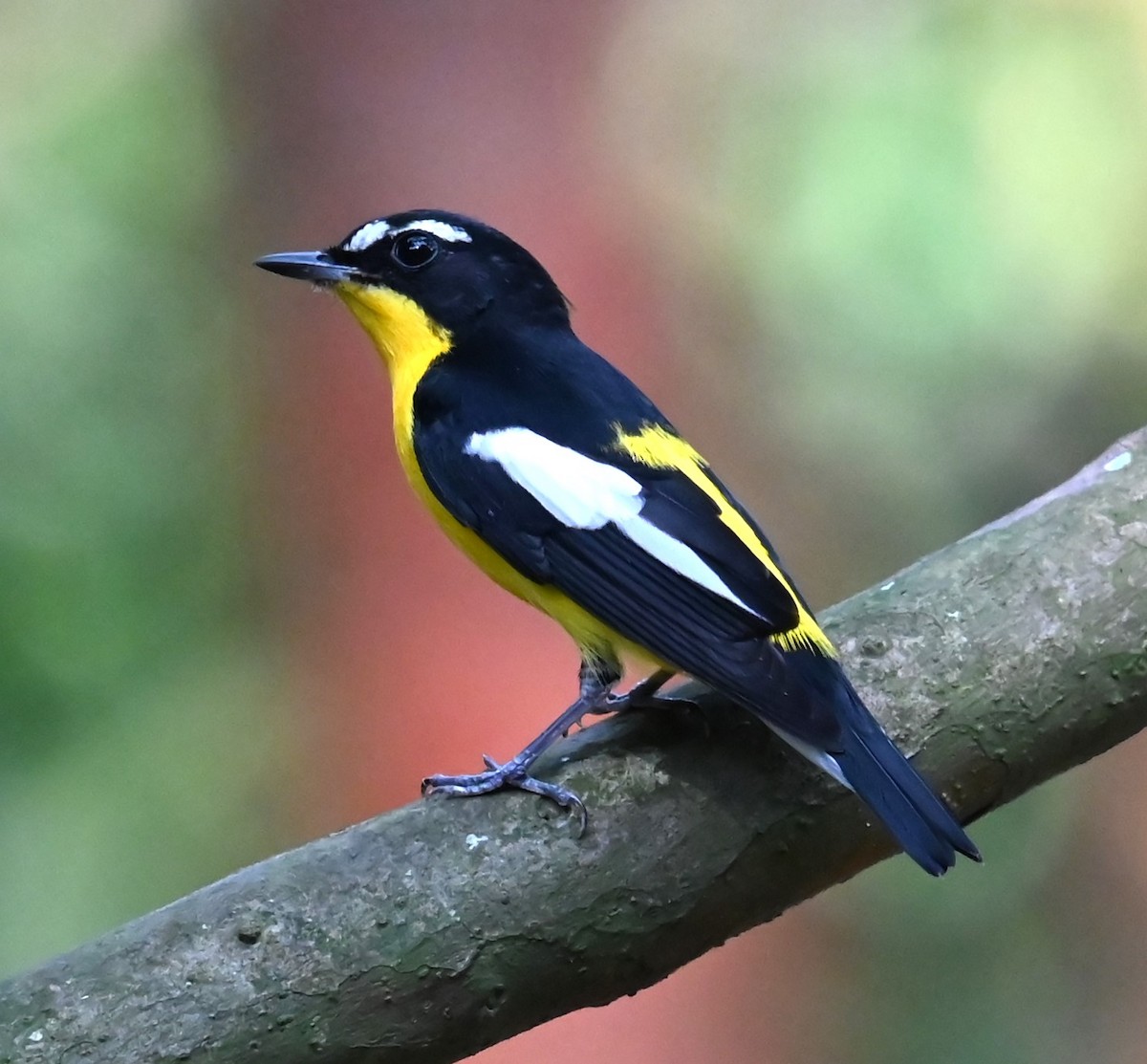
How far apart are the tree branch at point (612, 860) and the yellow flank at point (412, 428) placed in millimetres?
111

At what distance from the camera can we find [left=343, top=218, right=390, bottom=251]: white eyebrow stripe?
1.77 meters

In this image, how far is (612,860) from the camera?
4.24ft

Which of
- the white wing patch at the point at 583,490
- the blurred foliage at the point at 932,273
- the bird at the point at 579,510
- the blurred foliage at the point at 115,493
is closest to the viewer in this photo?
the bird at the point at 579,510

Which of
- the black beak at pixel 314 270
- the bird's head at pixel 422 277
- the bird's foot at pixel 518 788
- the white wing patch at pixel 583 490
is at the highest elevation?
the black beak at pixel 314 270

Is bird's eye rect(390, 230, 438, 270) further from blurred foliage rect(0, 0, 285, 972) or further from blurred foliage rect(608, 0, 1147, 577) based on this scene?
blurred foliage rect(608, 0, 1147, 577)

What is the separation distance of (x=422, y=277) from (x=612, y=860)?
0.82 m

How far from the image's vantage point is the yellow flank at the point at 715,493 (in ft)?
4.64

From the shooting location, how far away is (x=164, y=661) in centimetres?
302

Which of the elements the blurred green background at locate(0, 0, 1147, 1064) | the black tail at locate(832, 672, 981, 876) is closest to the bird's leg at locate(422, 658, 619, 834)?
the black tail at locate(832, 672, 981, 876)

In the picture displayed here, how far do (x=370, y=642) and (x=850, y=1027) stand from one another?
1362 millimetres

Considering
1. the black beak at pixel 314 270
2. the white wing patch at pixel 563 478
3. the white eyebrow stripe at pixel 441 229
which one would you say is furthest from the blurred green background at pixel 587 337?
the white wing patch at pixel 563 478

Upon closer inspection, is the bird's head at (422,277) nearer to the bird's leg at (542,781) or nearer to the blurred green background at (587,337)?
the bird's leg at (542,781)

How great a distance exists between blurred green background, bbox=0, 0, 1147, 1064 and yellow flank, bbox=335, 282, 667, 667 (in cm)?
143

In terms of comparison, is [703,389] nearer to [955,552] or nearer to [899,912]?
[899,912]
